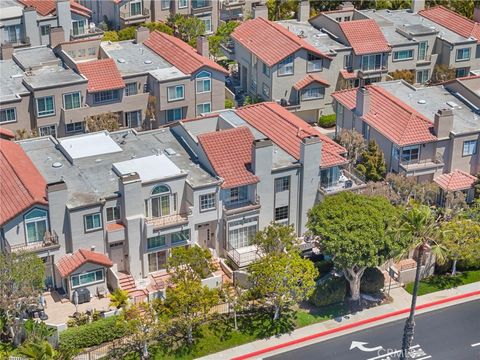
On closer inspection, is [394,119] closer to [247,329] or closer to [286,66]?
[286,66]

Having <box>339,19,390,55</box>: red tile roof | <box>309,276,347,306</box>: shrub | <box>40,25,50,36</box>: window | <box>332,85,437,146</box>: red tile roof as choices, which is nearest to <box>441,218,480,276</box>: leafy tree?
<box>309,276,347,306</box>: shrub

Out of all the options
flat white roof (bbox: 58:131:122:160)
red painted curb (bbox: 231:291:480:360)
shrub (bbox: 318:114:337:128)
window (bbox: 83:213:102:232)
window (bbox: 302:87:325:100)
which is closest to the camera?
red painted curb (bbox: 231:291:480:360)

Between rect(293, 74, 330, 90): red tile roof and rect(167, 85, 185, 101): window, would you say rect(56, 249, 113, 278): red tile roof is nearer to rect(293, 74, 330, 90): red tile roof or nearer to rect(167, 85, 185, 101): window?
rect(167, 85, 185, 101): window

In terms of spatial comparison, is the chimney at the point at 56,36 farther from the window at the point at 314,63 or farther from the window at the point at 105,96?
the window at the point at 314,63

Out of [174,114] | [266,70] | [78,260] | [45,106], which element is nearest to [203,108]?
[174,114]

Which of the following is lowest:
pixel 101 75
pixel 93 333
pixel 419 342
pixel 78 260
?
pixel 419 342

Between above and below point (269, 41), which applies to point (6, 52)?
above

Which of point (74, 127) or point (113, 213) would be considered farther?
point (74, 127)
